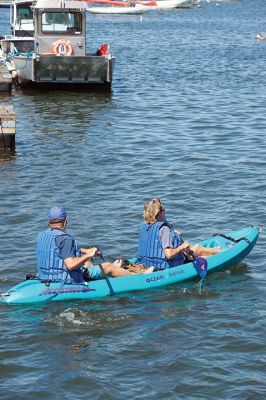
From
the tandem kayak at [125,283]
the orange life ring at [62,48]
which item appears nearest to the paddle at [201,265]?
the tandem kayak at [125,283]

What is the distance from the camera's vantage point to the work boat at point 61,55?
89.6ft

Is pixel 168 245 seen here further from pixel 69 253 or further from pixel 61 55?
pixel 61 55

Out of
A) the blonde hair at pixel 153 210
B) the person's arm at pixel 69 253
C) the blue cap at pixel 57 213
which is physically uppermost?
the blue cap at pixel 57 213

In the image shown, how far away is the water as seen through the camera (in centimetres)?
998

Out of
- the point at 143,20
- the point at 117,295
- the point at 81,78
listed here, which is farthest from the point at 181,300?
the point at 143,20

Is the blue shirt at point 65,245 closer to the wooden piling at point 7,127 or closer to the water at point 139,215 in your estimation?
the water at point 139,215

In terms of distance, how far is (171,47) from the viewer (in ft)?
154

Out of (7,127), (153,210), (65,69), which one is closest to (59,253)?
(153,210)

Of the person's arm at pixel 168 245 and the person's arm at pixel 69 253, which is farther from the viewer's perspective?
the person's arm at pixel 168 245

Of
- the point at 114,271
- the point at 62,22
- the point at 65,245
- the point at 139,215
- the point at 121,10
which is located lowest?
the point at 139,215

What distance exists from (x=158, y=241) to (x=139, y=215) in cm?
393

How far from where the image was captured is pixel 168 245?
11.8m

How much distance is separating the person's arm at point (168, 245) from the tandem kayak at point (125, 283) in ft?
1.07

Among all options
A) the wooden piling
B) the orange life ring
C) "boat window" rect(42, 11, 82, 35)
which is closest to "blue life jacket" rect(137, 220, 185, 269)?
the wooden piling
